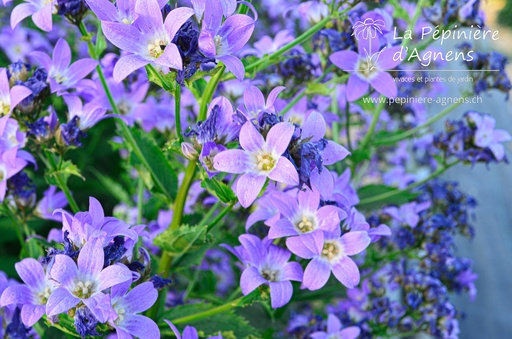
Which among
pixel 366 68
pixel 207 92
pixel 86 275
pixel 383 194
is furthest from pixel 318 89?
pixel 86 275

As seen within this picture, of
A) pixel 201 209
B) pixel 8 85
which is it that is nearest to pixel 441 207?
pixel 201 209

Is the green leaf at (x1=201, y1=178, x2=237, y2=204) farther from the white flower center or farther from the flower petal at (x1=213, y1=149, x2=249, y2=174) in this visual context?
the white flower center

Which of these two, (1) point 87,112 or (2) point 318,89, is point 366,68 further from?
(1) point 87,112

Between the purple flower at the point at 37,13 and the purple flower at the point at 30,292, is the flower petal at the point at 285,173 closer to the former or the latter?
the purple flower at the point at 30,292

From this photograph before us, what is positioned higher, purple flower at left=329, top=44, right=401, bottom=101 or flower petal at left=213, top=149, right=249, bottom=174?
purple flower at left=329, top=44, right=401, bottom=101

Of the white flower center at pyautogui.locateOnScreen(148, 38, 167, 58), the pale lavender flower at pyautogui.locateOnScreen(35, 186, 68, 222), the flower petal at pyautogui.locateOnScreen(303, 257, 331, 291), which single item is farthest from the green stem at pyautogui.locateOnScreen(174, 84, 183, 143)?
the pale lavender flower at pyautogui.locateOnScreen(35, 186, 68, 222)
